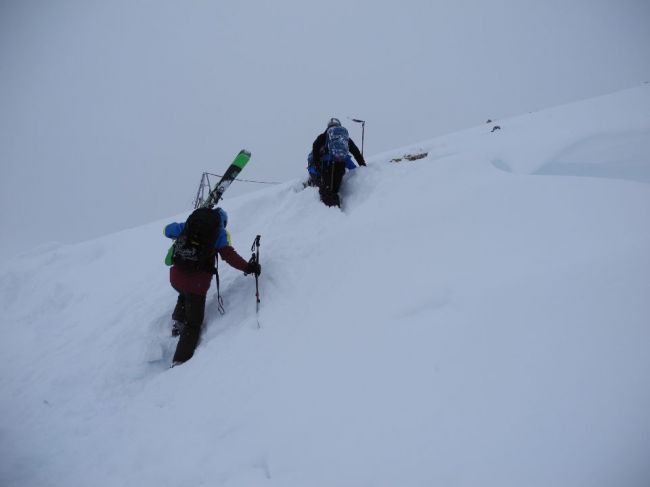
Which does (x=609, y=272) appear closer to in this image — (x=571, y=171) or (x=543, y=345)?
(x=543, y=345)

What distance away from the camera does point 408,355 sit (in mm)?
2959

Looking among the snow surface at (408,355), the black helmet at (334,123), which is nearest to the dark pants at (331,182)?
the snow surface at (408,355)

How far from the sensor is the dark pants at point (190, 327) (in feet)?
15.7

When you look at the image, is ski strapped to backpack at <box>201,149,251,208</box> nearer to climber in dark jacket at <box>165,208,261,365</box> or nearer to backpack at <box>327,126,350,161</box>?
backpack at <box>327,126,350,161</box>

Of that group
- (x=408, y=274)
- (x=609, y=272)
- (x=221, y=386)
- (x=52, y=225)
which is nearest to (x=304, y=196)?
(x=408, y=274)

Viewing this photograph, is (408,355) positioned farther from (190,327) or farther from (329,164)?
(329,164)

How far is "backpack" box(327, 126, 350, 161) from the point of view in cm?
631

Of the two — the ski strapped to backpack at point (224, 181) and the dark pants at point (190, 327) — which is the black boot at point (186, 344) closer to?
the dark pants at point (190, 327)

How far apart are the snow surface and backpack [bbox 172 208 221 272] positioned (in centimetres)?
90

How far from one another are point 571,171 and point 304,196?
4594mm

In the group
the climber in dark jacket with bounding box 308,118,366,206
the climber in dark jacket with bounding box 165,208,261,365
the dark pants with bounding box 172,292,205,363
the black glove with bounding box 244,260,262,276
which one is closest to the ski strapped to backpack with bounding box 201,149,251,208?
the climber in dark jacket with bounding box 308,118,366,206

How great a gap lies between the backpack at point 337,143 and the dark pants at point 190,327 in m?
3.52

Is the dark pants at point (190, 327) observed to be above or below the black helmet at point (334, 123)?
below

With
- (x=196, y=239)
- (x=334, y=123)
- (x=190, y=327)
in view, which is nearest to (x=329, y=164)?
(x=334, y=123)
